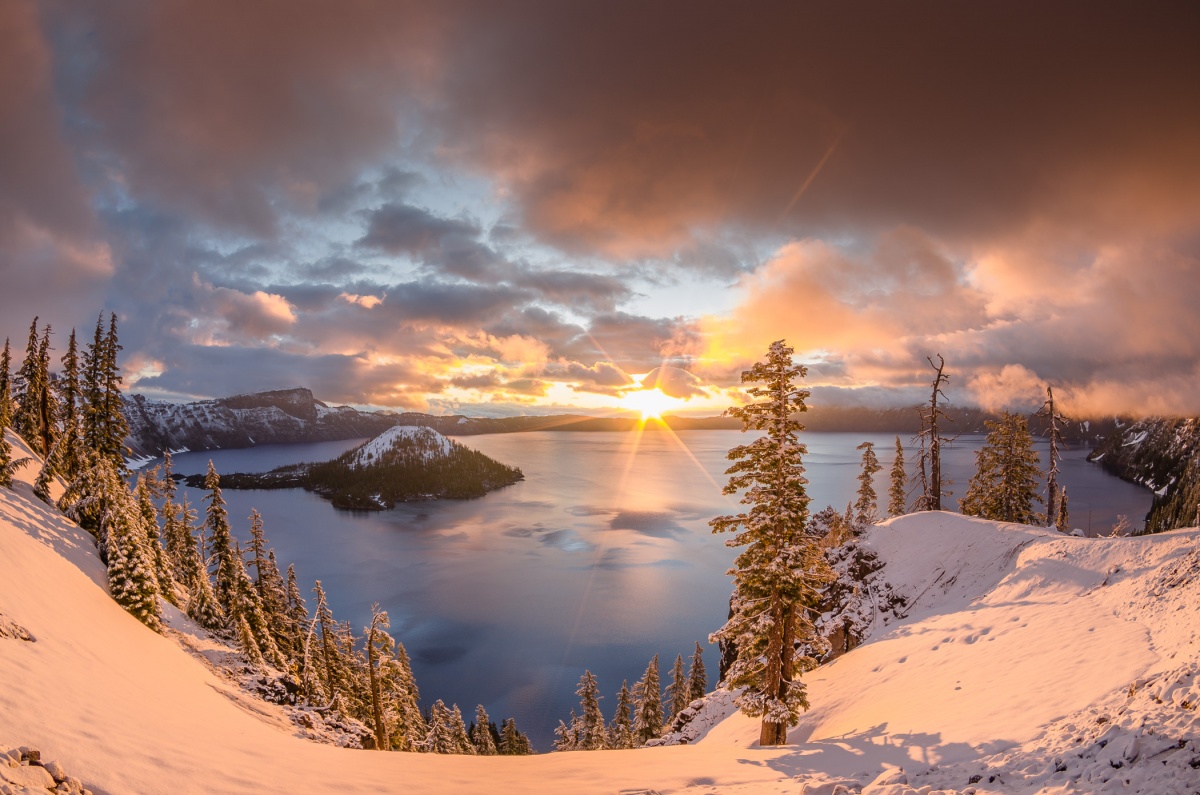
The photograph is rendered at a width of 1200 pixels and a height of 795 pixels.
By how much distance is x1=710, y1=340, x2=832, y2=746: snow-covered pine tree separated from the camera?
15.0m

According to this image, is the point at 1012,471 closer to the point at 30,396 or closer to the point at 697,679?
the point at 697,679

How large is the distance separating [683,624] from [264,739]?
73496 mm

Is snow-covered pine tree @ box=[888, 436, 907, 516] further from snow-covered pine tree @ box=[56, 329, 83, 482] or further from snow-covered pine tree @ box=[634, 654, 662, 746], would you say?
snow-covered pine tree @ box=[56, 329, 83, 482]

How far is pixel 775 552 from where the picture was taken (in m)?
15.3

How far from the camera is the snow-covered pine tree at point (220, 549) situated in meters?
29.9

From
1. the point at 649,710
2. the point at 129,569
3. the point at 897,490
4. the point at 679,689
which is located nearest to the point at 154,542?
the point at 129,569

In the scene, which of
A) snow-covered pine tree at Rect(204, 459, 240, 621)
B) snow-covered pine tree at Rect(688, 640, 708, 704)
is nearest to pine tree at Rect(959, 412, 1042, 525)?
snow-covered pine tree at Rect(688, 640, 708, 704)

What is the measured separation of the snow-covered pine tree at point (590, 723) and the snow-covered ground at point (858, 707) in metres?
28.6

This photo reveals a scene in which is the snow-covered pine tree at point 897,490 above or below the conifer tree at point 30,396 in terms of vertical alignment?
below

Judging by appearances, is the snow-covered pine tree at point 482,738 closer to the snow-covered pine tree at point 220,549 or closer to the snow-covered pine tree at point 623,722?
the snow-covered pine tree at point 623,722

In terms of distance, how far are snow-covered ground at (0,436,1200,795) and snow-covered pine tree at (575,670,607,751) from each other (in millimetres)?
28615

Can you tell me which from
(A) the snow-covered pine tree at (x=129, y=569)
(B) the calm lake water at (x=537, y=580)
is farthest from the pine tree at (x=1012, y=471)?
(A) the snow-covered pine tree at (x=129, y=569)

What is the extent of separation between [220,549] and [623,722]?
133ft

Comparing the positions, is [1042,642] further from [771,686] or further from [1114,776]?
[1114,776]
